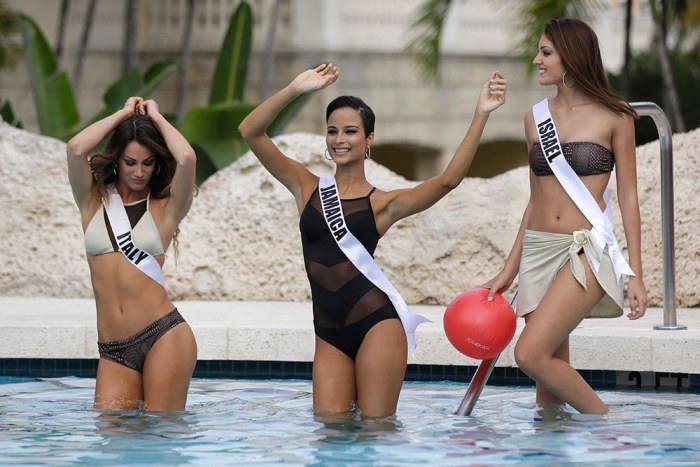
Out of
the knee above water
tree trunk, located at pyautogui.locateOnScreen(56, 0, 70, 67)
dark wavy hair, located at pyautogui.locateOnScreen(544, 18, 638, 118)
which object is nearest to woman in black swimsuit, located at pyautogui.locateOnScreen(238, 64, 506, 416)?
dark wavy hair, located at pyautogui.locateOnScreen(544, 18, 638, 118)

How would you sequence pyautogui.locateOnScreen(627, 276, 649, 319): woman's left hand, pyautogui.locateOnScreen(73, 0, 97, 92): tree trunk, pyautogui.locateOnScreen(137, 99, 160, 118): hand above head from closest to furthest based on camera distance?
1. pyautogui.locateOnScreen(627, 276, 649, 319): woman's left hand
2. pyautogui.locateOnScreen(137, 99, 160, 118): hand above head
3. pyautogui.locateOnScreen(73, 0, 97, 92): tree trunk

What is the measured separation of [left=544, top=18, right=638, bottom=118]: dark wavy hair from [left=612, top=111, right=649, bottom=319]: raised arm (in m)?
0.09

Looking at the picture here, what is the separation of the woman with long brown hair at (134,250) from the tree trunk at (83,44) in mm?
16263

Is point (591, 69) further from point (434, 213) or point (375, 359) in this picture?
point (434, 213)

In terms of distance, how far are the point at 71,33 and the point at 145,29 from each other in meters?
1.33

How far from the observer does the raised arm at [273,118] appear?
570 centimetres

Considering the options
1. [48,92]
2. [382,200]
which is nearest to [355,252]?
[382,200]

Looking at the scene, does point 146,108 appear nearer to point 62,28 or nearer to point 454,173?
point 454,173

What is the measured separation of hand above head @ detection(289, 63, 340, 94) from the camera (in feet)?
18.7

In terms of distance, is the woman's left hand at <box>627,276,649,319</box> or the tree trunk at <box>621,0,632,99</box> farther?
the tree trunk at <box>621,0,632,99</box>

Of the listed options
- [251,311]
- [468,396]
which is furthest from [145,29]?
[468,396]

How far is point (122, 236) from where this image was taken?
5785 millimetres

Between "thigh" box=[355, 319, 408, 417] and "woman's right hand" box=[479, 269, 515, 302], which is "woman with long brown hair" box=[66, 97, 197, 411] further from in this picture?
"woman's right hand" box=[479, 269, 515, 302]

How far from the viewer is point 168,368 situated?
574cm
